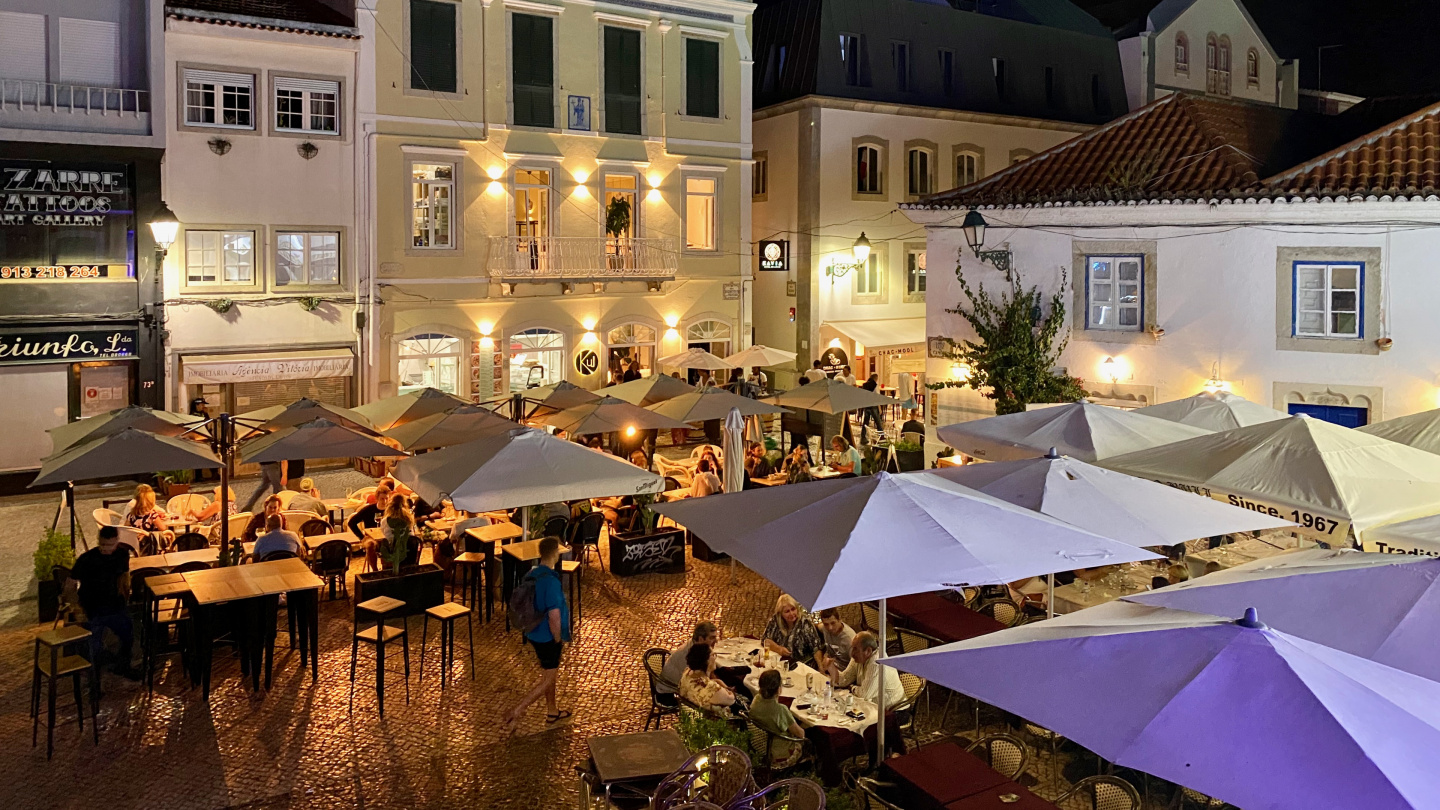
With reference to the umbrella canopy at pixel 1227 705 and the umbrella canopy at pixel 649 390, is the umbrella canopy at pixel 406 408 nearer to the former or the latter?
the umbrella canopy at pixel 649 390

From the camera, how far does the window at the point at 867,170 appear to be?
32844 millimetres

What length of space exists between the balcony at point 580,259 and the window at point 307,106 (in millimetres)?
4140

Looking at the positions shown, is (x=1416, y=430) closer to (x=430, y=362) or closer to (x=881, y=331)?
(x=430, y=362)

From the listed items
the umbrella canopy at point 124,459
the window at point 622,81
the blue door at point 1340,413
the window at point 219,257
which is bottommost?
the umbrella canopy at point 124,459

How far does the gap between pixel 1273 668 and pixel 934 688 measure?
227 inches

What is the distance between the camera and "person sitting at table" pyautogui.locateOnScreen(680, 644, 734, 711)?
30.3 ft

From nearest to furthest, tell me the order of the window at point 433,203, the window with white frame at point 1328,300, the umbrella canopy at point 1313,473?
the umbrella canopy at point 1313,473
the window with white frame at point 1328,300
the window at point 433,203

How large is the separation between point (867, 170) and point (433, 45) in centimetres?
1281

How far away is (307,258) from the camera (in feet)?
79.3

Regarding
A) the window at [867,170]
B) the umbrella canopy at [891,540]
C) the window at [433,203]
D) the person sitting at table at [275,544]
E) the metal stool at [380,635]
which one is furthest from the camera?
the window at [867,170]

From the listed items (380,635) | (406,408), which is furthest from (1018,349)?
(380,635)

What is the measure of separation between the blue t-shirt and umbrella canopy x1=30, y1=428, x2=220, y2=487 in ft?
16.5

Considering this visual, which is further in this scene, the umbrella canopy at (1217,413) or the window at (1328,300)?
the window at (1328,300)

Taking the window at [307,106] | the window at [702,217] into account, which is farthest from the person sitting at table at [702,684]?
the window at [702,217]
